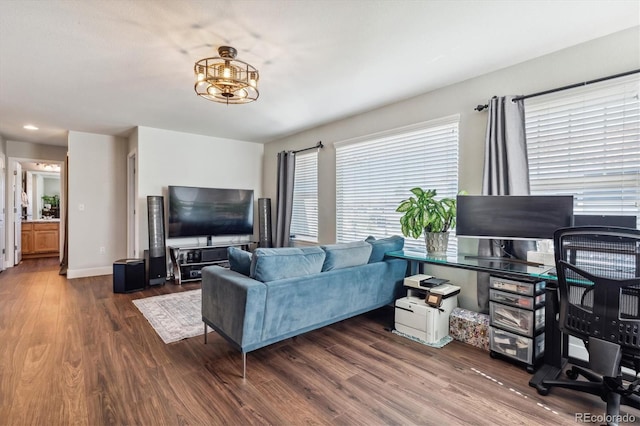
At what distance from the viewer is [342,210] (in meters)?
4.62

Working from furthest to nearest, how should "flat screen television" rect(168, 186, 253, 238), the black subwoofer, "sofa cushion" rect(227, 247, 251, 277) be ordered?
"flat screen television" rect(168, 186, 253, 238), the black subwoofer, "sofa cushion" rect(227, 247, 251, 277)

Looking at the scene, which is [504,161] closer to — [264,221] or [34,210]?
[264,221]

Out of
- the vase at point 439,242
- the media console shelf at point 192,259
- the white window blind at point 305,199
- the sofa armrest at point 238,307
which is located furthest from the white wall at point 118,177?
the vase at point 439,242

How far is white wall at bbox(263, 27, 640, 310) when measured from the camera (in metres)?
2.36

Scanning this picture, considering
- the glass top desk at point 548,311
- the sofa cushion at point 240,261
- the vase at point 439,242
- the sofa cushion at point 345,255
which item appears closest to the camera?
the glass top desk at point 548,311

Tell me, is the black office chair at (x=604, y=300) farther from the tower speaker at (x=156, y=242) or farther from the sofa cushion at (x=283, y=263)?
the tower speaker at (x=156, y=242)

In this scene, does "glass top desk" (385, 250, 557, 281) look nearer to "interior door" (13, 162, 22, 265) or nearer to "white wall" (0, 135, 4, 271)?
"white wall" (0, 135, 4, 271)

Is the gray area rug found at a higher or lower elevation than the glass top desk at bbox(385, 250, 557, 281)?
lower

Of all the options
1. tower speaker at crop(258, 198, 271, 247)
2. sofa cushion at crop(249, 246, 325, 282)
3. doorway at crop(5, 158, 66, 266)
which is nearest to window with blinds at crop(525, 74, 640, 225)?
sofa cushion at crop(249, 246, 325, 282)

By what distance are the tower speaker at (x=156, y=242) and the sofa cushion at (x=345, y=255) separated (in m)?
3.20

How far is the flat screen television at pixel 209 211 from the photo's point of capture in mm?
5086

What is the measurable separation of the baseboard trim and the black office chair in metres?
6.36

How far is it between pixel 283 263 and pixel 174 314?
1918mm

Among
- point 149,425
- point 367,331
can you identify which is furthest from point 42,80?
point 367,331
